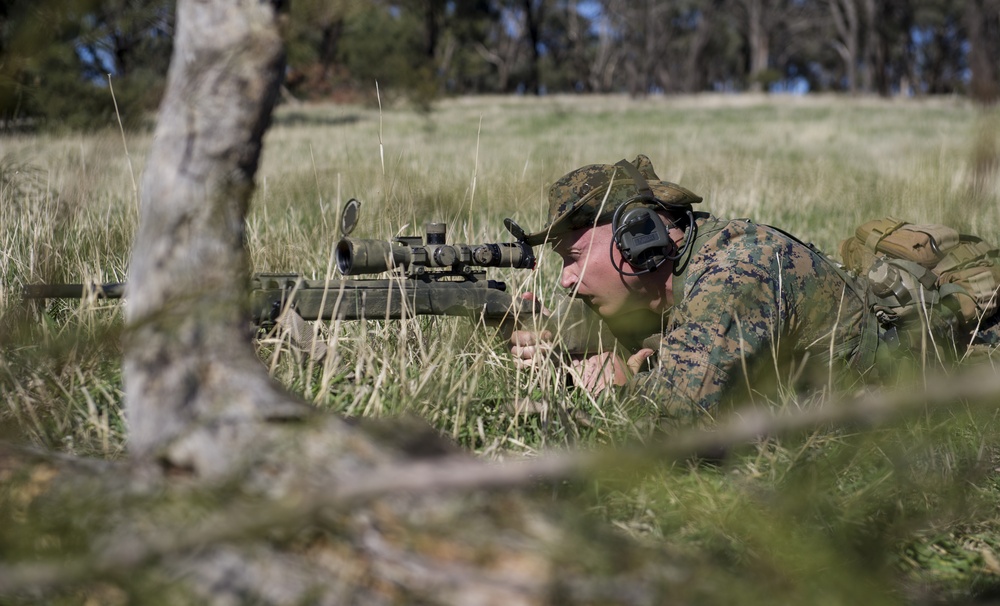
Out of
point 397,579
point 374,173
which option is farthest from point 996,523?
point 374,173

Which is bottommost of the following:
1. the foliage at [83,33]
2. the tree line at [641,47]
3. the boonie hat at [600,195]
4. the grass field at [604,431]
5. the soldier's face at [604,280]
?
the grass field at [604,431]

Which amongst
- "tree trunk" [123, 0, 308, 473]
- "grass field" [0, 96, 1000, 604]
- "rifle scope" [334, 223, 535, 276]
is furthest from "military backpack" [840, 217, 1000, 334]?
"tree trunk" [123, 0, 308, 473]

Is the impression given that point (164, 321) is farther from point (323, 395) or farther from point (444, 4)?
point (444, 4)

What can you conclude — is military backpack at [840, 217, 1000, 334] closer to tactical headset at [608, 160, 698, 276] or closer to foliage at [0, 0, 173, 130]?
tactical headset at [608, 160, 698, 276]

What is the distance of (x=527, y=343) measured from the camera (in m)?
3.44

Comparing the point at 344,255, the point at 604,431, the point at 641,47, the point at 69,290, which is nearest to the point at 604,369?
the point at 604,431

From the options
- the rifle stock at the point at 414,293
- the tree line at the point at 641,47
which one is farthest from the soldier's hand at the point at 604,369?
the tree line at the point at 641,47

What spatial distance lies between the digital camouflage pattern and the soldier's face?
13cm

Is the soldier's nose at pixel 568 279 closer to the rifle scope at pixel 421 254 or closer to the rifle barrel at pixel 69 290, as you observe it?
the rifle scope at pixel 421 254

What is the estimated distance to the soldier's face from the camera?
3.41 metres

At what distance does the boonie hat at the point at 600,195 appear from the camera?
335 cm

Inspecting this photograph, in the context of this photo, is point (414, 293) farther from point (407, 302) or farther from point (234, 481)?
point (234, 481)

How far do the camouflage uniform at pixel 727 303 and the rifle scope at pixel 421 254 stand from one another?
178 millimetres

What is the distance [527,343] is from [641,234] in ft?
2.05
